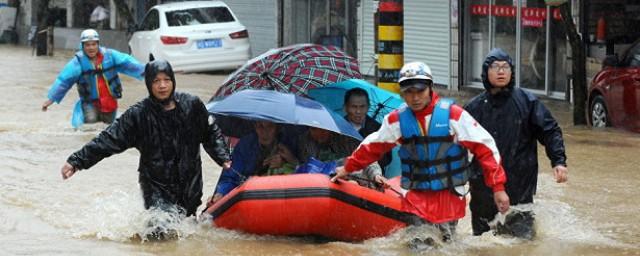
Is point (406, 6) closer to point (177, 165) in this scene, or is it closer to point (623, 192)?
point (623, 192)

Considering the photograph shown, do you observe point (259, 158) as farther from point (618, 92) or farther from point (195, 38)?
point (195, 38)

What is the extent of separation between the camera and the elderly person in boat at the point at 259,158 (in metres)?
9.06

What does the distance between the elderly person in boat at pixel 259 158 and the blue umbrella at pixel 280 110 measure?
214mm

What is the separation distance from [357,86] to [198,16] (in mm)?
16766

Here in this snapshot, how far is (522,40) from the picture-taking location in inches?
784

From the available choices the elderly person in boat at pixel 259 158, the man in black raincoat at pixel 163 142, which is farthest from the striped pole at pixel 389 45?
the man in black raincoat at pixel 163 142

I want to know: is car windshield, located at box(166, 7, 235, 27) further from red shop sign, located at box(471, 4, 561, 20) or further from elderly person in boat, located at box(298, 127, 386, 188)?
elderly person in boat, located at box(298, 127, 386, 188)

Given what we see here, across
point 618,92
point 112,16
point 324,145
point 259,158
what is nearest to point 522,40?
point 618,92

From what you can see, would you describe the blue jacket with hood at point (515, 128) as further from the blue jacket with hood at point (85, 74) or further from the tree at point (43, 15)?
the tree at point (43, 15)

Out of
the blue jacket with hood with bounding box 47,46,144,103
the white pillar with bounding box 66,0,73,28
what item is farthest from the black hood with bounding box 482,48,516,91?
the white pillar with bounding box 66,0,73,28

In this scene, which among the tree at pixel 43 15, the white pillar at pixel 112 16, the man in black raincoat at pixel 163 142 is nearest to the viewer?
the man in black raincoat at pixel 163 142

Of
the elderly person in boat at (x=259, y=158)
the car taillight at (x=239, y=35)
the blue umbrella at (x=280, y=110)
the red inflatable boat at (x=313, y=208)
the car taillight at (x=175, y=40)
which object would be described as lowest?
the red inflatable boat at (x=313, y=208)

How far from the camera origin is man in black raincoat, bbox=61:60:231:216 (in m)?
8.70

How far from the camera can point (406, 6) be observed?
75.9 feet
